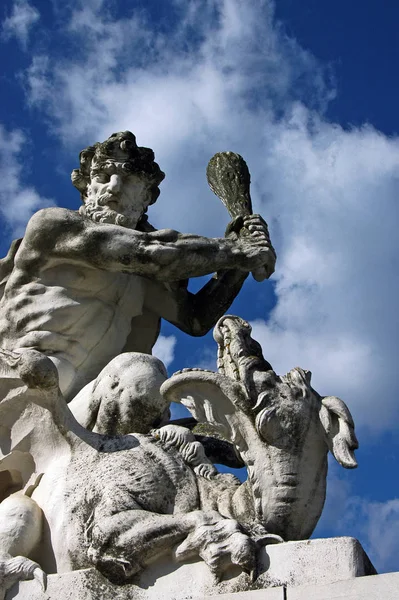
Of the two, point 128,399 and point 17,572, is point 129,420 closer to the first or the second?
point 128,399

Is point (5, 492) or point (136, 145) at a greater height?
point (136, 145)

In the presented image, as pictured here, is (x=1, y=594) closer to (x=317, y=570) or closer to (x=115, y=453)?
(x=115, y=453)

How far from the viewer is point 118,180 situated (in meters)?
9.04

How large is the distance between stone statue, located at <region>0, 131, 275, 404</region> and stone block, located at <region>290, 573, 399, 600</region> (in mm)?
3106

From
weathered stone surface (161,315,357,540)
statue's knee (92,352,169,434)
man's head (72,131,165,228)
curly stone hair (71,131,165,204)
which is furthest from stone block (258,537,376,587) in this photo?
curly stone hair (71,131,165,204)

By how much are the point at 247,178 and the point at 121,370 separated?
238cm

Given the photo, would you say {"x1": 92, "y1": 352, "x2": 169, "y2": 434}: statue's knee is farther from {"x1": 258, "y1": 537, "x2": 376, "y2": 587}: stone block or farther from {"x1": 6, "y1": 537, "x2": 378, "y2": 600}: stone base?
{"x1": 258, "y1": 537, "x2": 376, "y2": 587}: stone block

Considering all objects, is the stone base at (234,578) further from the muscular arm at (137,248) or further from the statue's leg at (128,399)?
the muscular arm at (137,248)

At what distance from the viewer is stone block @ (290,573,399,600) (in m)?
5.40

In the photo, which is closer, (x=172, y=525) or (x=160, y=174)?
(x=172, y=525)

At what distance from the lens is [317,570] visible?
5.73 meters

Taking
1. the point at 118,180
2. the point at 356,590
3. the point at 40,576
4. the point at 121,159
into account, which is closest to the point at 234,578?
the point at 356,590

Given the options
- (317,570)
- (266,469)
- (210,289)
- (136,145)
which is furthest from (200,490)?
(136,145)

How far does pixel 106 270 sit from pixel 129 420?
4.75ft
